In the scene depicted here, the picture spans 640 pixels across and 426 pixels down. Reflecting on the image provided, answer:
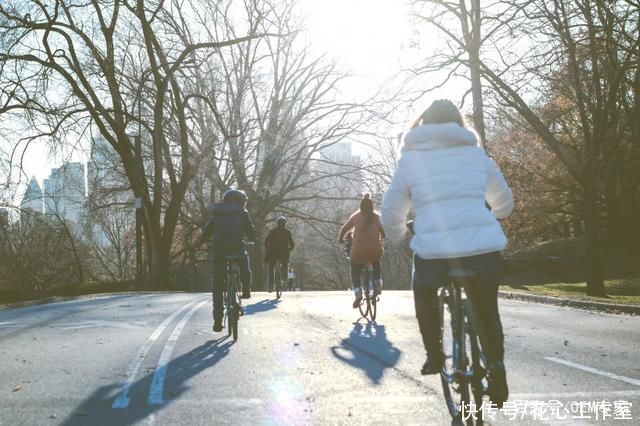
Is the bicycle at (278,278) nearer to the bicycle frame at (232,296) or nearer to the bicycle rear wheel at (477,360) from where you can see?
the bicycle frame at (232,296)

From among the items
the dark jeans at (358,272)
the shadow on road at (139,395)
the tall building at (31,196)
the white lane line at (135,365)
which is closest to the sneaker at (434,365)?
the shadow on road at (139,395)

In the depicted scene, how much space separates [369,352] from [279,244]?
1158 cm

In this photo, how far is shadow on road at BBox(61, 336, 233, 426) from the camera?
5.31 meters

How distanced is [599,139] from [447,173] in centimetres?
1567

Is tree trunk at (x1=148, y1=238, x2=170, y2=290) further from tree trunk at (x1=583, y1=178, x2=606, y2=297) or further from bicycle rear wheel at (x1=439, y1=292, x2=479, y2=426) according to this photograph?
bicycle rear wheel at (x1=439, y1=292, x2=479, y2=426)

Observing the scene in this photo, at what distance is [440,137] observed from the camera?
442cm

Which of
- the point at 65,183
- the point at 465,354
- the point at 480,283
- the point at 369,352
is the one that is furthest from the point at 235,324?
the point at 65,183

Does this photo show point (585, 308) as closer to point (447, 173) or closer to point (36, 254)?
point (447, 173)

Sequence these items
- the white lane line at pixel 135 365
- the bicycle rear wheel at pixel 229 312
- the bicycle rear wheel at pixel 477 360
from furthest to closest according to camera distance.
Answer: the bicycle rear wheel at pixel 229 312
the white lane line at pixel 135 365
the bicycle rear wheel at pixel 477 360

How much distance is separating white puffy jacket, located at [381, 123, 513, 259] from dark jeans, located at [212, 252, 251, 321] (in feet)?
18.7

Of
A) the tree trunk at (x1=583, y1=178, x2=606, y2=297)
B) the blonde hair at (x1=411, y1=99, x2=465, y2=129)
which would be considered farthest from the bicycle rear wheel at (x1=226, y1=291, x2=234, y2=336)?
the tree trunk at (x1=583, y1=178, x2=606, y2=297)

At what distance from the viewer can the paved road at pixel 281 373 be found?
537 centimetres

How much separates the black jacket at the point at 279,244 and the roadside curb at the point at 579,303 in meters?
5.79

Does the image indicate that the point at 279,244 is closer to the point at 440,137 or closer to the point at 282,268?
the point at 282,268
